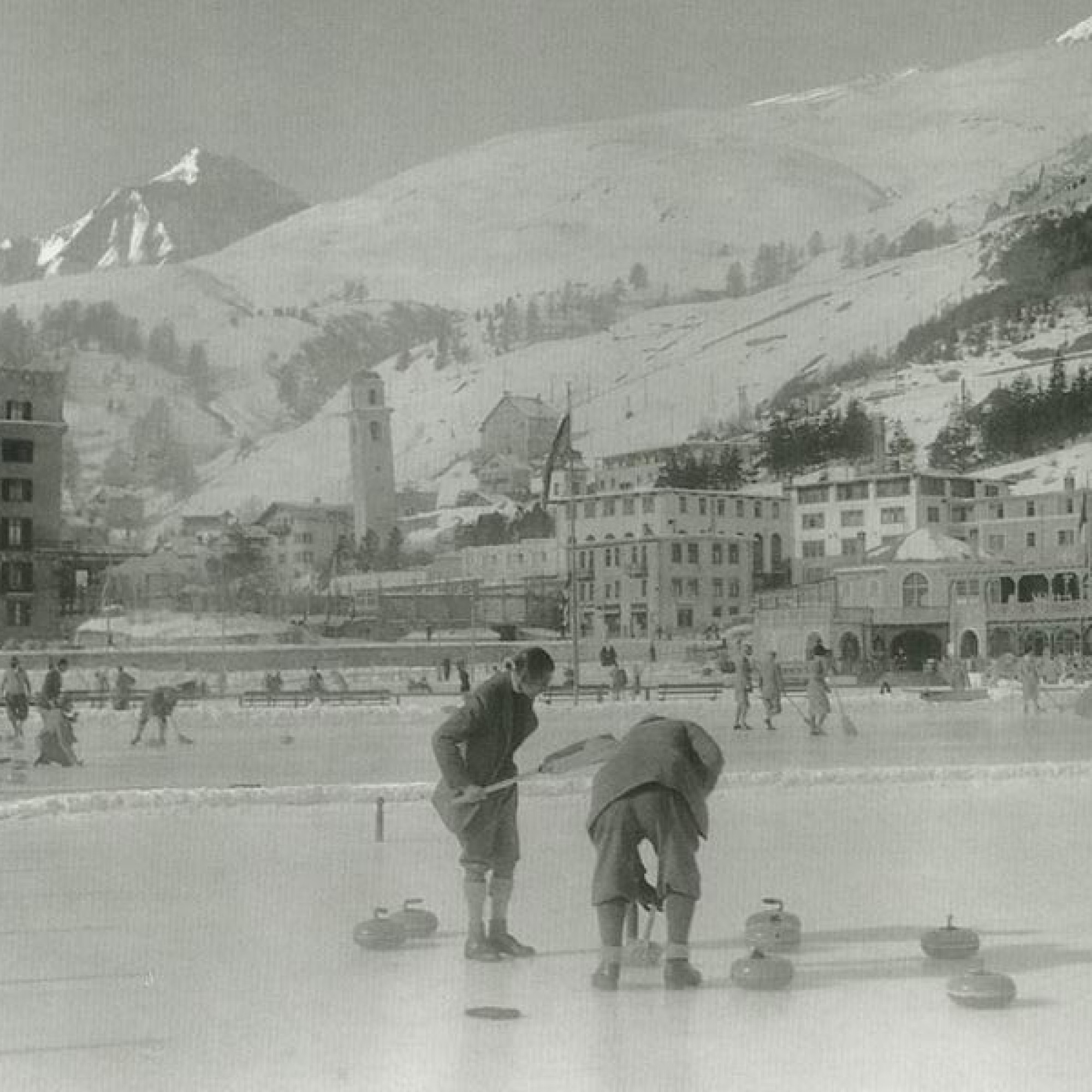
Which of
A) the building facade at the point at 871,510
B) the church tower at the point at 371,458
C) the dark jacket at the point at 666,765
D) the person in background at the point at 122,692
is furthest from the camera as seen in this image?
the church tower at the point at 371,458

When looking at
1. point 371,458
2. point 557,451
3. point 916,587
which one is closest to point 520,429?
point 371,458

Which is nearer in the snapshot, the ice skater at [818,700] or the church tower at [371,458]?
the ice skater at [818,700]

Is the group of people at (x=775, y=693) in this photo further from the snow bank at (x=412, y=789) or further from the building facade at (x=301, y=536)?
the building facade at (x=301, y=536)

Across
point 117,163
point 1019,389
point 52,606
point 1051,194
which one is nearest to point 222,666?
point 52,606

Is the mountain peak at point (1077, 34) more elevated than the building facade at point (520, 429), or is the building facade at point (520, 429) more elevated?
the mountain peak at point (1077, 34)

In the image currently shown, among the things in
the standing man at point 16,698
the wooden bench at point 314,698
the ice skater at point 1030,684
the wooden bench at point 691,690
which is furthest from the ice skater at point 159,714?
the ice skater at point 1030,684

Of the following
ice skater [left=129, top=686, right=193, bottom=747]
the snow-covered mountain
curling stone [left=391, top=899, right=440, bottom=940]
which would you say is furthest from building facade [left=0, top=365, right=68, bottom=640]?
curling stone [left=391, top=899, right=440, bottom=940]

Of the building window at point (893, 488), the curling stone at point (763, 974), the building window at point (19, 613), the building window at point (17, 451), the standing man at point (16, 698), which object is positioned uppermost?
the building window at point (17, 451)

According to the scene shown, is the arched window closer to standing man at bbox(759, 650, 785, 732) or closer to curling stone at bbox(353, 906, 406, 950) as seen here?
standing man at bbox(759, 650, 785, 732)
